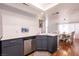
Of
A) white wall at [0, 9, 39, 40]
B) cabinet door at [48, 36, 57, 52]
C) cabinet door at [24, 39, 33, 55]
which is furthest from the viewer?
cabinet door at [48, 36, 57, 52]

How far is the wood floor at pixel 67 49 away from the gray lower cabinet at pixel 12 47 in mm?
547

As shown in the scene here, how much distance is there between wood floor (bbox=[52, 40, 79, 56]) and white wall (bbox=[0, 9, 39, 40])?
459mm

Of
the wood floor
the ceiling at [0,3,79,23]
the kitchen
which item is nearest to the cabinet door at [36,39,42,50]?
the kitchen

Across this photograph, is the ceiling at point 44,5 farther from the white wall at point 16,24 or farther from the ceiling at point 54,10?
the white wall at point 16,24

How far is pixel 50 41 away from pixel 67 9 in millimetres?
701

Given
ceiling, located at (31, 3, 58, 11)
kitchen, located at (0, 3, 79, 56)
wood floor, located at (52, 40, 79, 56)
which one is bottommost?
wood floor, located at (52, 40, 79, 56)

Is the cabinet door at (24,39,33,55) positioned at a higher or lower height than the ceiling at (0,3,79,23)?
lower

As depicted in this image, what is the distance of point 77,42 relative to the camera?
1.51 metres

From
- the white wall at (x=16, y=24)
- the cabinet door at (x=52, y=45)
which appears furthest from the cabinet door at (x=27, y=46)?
the cabinet door at (x=52, y=45)

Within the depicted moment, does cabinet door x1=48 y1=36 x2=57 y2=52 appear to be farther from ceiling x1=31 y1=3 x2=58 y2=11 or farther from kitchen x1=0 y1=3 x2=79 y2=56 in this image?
ceiling x1=31 y1=3 x2=58 y2=11

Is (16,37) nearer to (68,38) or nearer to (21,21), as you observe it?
(21,21)

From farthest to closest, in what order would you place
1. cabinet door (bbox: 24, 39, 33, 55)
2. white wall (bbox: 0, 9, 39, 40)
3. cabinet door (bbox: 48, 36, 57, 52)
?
cabinet door (bbox: 48, 36, 57, 52) → cabinet door (bbox: 24, 39, 33, 55) → white wall (bbox: 0, 9, 39, 40)

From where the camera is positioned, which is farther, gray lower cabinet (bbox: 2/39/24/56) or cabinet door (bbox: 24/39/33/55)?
cabinet door (bbox: 24/39/33/55)

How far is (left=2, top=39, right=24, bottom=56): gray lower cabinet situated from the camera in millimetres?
1434
